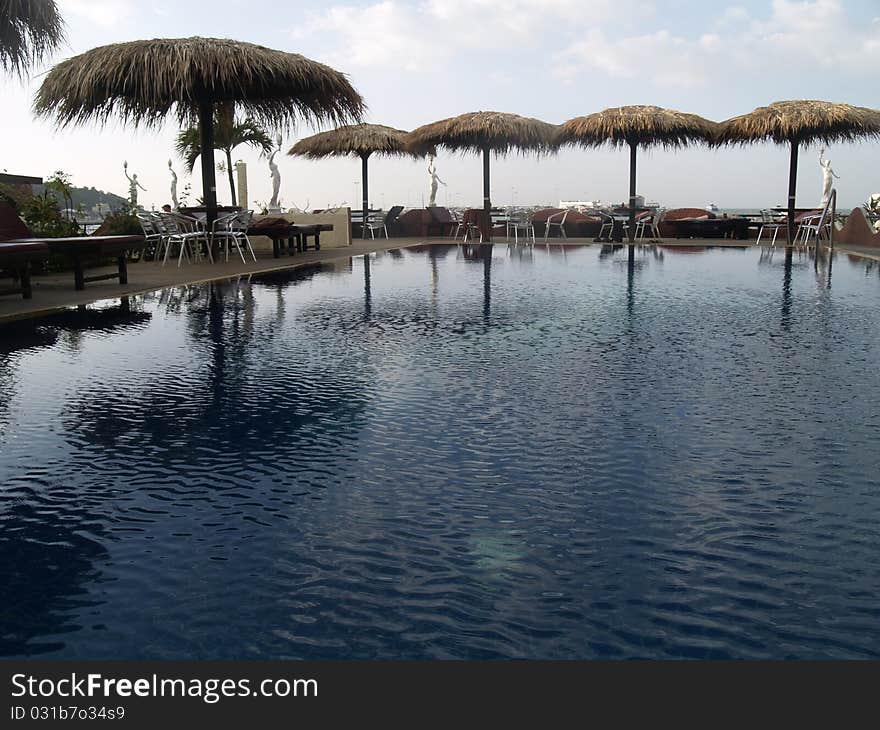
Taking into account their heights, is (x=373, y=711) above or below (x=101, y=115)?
below

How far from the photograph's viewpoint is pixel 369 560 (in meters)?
2.31

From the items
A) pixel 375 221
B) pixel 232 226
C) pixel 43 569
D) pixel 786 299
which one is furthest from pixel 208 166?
pixel 43 569

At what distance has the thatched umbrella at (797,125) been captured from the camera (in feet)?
64.2

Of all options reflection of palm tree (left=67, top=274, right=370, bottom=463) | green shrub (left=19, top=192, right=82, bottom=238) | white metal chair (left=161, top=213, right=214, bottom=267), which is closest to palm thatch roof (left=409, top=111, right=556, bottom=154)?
white metal chair (left=161, top=213, right=214, bottom=267)

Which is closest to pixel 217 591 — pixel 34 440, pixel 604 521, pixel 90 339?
pixel 604 521

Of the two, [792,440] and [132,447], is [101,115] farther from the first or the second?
[792,440]

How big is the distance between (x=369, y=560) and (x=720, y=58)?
896 inches

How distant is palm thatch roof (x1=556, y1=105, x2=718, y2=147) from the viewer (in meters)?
20.8

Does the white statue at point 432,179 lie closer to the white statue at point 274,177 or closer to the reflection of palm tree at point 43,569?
the white statue at point 274,177

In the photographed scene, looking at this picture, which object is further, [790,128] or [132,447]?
[790,128]

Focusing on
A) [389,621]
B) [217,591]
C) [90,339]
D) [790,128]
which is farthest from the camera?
[790,128]

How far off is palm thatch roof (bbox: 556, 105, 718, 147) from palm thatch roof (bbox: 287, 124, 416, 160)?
15.0ft

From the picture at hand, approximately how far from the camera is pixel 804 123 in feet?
64.2

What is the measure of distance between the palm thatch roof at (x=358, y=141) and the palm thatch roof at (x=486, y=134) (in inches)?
23.7
